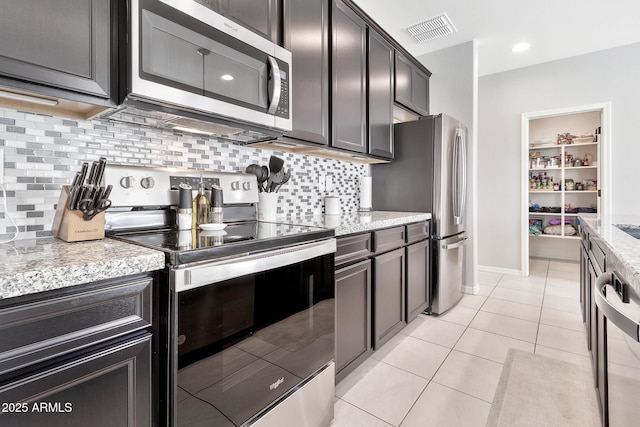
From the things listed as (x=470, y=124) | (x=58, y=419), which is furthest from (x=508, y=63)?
(x=58, y=419)

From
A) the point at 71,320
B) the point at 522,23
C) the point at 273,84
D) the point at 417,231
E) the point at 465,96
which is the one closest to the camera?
the point at 71,320

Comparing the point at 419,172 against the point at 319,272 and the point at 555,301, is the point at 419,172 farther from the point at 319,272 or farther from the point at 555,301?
the point at 555,301

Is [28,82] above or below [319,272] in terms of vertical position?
above

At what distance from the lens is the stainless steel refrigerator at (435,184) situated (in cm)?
274

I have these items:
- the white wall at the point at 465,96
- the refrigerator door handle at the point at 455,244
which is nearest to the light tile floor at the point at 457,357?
the white wall at the point at 465,96

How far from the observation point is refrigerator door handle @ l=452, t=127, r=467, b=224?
288cm

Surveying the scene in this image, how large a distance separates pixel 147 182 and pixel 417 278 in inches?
82.3

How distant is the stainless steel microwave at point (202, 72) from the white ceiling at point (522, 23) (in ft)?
5.80

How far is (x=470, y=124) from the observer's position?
3.48 metres

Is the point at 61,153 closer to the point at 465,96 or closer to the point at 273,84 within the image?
the point at 273,84

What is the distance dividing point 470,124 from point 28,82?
3.69 m

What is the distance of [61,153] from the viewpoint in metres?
1.22

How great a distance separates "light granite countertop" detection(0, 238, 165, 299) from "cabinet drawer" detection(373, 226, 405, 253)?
4.53 ft

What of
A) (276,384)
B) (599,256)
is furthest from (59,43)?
(599,256)
